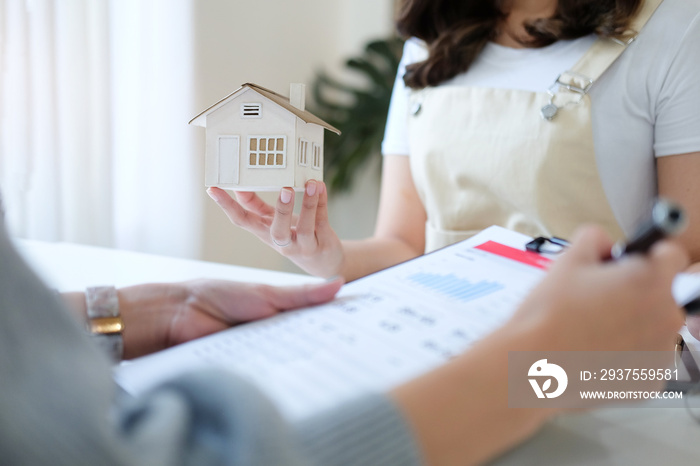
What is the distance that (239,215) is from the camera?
749mm

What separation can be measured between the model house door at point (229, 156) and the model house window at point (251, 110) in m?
0.03

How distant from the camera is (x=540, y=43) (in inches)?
38.6

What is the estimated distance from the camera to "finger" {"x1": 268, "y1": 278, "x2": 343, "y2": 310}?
1.72ft

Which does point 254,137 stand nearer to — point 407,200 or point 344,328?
point 344,328

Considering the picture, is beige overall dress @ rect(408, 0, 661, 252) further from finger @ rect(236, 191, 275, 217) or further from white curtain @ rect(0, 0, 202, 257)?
white curtain @ rect(0, 0, 202, 257)

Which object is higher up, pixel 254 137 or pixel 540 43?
pixel 540 43

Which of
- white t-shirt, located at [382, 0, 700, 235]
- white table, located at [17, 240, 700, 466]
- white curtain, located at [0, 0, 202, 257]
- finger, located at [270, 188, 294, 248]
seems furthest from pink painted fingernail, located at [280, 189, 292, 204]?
white curtain, located at [0, 0, 202, 257]

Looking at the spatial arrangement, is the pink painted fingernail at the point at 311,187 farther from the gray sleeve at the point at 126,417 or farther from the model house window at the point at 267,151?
the gray sleeve at the point at 126,417

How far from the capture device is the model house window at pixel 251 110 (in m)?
0.63

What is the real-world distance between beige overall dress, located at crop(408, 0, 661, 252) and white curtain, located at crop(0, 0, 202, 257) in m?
0.97

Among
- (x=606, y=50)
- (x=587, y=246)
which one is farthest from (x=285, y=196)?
(x=606, y=50)

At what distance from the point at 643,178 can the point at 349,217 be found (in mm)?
1620

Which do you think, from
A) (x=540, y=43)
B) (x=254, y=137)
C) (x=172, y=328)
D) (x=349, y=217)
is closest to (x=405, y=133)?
(x=540, y=43)

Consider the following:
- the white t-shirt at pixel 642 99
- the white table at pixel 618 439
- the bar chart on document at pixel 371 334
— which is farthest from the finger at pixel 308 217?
the white t-shirt at pixel 642 99
